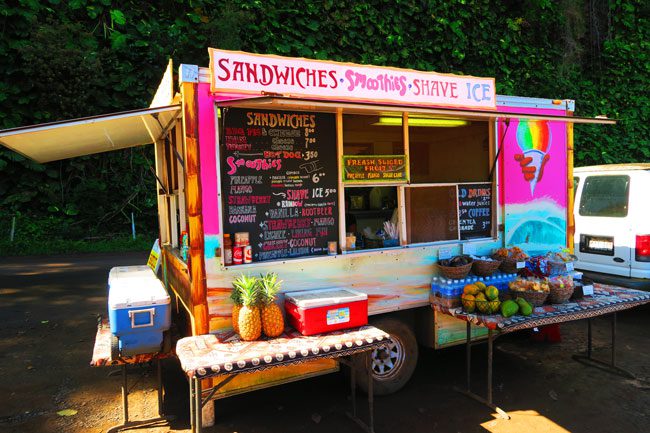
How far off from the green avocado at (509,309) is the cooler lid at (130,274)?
3.38 metres

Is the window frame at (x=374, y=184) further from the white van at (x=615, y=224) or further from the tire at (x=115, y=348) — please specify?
the white van at (x=615, y=224)

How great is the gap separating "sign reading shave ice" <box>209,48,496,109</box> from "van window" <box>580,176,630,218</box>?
114 inches

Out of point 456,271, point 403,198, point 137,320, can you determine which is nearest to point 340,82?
point 403,198

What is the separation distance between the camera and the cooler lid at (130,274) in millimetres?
4661

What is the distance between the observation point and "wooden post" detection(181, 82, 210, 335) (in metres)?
3.80

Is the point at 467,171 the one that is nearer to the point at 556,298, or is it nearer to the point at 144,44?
the point at 556,298

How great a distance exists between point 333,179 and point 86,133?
2318mm

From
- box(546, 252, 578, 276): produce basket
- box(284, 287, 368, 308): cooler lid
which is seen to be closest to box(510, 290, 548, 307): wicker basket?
box(546, 252, 578, 276): produce basket

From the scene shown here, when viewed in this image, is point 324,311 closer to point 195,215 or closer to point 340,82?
point 195,215

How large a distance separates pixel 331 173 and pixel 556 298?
2634 millimetres

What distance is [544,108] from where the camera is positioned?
555cm

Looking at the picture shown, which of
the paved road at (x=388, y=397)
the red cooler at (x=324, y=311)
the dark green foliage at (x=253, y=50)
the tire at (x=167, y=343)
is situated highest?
the dark green foliage at (x=253, y=50)

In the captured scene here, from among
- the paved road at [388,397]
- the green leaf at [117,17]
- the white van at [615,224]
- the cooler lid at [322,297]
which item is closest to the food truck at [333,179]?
the cooler lid at [322,297]

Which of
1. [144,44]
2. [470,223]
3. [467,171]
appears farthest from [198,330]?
[144,44]
